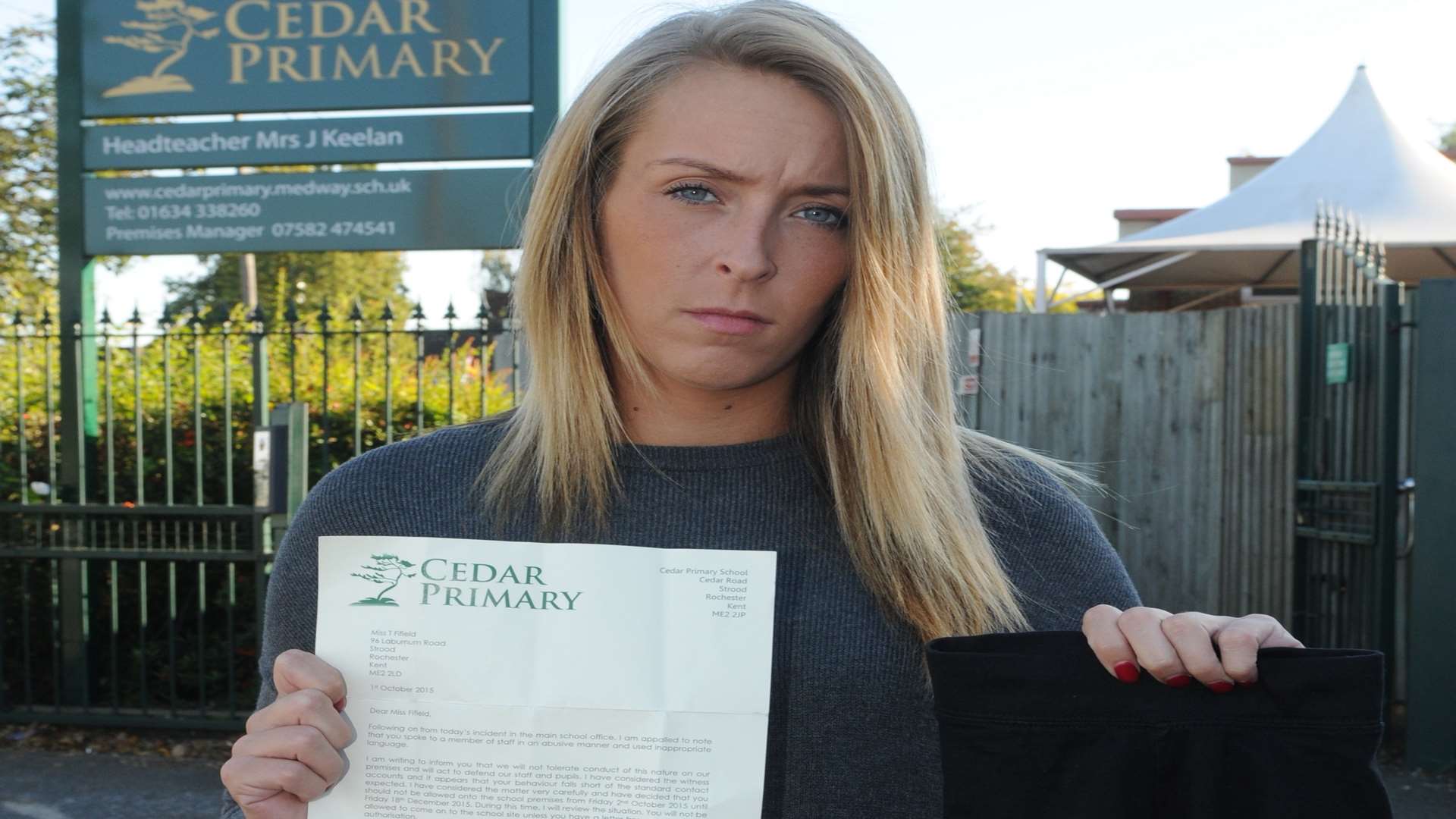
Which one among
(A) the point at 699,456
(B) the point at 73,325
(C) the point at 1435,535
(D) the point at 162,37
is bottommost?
(C) the point at 1435,535

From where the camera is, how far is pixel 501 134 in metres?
5.73

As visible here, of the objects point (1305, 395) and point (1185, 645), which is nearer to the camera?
point (1185, 645)

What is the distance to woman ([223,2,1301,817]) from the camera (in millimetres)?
1475

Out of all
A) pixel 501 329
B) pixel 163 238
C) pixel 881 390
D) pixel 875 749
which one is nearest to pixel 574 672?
pixel 875 749

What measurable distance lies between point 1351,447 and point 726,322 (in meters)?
5.35

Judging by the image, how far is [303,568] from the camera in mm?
1545

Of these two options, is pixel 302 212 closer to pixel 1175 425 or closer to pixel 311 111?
pixel 311 111

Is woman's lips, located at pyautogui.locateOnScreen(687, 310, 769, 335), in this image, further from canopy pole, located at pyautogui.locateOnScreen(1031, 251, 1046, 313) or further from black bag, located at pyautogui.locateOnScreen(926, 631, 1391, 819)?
canopy pole, located at pyautogui.locateOnScreen(1031, 251, 1046, 313)

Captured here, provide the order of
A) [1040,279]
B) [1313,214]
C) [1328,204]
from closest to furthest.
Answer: [1328,204]
[1313,214]
[1040,279]

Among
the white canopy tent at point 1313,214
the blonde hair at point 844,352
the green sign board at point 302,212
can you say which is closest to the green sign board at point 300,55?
the green sign board at point 302,212

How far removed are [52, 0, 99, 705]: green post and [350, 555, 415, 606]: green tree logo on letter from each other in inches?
208

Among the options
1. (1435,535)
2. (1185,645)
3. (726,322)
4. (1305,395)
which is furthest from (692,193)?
(1305,395)

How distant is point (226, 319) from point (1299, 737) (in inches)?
213

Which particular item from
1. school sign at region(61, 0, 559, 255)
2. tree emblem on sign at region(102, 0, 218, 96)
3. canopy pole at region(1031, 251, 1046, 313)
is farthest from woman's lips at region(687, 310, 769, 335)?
canopy pole at region(1031, 251, 1046, 313)
